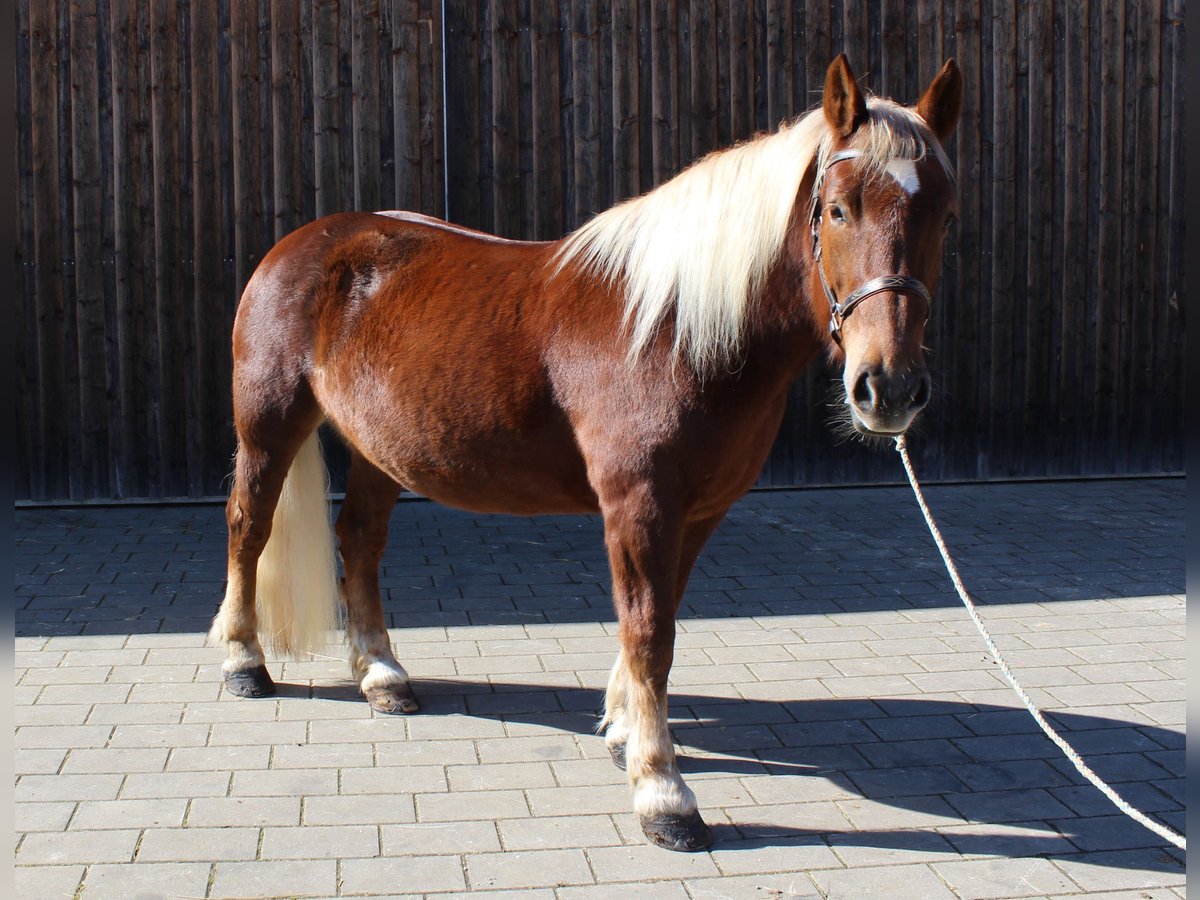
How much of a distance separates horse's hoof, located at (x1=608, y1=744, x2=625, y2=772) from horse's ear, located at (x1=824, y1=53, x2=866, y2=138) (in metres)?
1.87

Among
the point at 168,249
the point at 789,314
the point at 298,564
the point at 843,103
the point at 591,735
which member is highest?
the point at 843,103

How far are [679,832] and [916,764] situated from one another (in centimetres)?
93

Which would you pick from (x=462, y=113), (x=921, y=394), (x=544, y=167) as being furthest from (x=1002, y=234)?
(x=921, y=394)

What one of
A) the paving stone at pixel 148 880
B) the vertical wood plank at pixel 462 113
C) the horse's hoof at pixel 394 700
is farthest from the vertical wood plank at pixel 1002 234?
the paving stone at pixel 148 880

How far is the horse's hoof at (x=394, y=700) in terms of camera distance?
12.5 feet

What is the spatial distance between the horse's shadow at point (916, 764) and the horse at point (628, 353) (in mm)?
262

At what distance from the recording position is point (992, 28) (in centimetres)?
764

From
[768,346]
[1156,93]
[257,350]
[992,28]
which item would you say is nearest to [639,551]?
[768,346]

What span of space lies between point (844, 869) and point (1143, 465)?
626 cm

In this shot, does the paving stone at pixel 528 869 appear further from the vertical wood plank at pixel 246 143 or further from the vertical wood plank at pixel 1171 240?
the vertical wood plank at pixel 1171 240

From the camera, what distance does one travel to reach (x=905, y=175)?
2609 mm

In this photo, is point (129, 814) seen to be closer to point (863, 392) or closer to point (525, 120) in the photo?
point (863, 392)

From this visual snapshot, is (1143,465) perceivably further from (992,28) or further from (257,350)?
(257,350)

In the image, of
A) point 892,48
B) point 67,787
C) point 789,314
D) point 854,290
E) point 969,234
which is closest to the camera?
point 854,290
